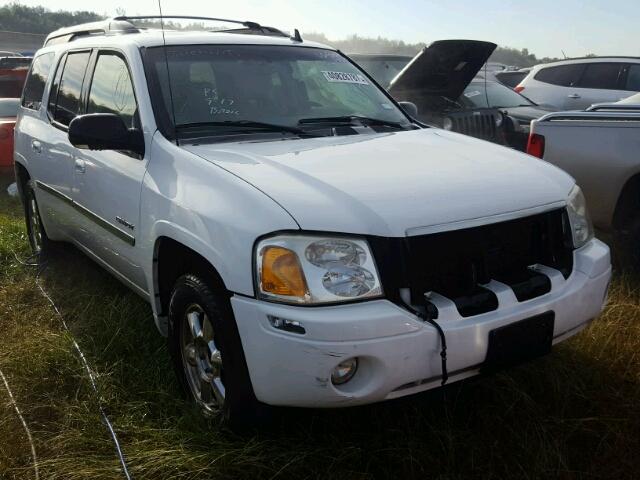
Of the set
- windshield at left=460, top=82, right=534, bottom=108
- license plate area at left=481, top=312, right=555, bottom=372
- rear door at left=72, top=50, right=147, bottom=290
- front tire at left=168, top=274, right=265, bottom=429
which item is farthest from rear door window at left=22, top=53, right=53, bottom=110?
windshield at left=460, top=82, right=534, bottom=108

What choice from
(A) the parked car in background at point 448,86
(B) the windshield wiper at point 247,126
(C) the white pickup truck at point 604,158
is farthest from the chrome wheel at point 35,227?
(A) the parked car in background at point 448,86

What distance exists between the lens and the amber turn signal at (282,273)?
2293mm

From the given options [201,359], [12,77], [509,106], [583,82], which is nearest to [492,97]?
[509,106]

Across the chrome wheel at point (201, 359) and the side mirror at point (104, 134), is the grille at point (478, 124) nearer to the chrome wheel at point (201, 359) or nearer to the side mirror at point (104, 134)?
the side mirror at point (104, 134)

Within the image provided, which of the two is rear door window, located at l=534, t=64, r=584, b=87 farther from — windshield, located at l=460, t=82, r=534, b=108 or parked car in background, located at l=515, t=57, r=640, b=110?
windshield, located at l=460, t=82, r=534, b=108

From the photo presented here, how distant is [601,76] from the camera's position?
10.2 meters

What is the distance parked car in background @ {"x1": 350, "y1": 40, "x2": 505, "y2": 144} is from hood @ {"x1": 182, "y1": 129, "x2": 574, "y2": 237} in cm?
385

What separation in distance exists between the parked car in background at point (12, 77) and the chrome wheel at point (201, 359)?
9.11m

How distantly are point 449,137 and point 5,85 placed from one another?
9.28m

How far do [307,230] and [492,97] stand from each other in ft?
23.0

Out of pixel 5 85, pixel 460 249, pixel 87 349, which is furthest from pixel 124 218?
pixel 5 85

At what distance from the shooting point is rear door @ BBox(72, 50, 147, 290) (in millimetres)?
3223

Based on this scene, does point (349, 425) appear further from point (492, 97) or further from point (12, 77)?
point (12, 77)

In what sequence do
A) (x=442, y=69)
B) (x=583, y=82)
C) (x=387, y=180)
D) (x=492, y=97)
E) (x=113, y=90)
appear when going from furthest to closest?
(x=583, y=82) → (x=492, y=97) → (x=442, y=69) → (x=113, y=90) → (x=387, y=180)
